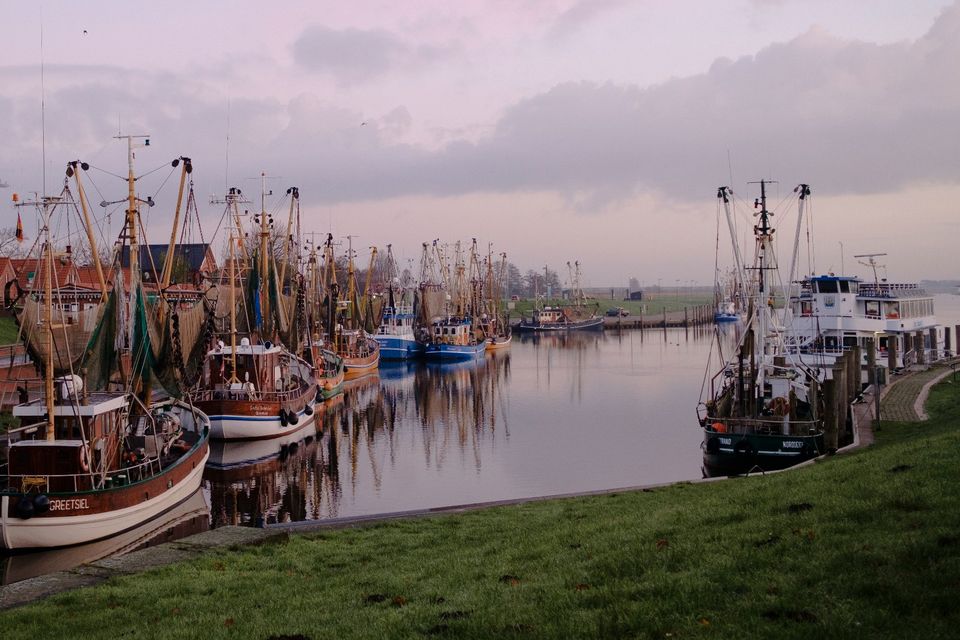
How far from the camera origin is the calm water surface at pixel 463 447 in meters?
32.2

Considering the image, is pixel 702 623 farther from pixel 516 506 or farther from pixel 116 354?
pixel 116 354

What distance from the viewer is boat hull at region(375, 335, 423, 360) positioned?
310ft

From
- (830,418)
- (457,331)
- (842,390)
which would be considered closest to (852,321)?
(842,390)

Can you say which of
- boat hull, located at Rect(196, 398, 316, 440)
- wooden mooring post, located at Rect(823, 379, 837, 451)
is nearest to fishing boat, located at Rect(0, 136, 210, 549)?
boat hull, located at Rect(196, 398, 316, 440)

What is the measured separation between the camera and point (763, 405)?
117 feet

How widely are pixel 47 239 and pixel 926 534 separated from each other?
21.7 meters

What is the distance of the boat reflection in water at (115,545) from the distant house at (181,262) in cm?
3121

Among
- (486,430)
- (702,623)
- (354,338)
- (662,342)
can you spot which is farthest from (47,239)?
(662,342)

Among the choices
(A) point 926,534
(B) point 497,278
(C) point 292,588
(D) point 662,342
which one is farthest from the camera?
(B) point 497,278

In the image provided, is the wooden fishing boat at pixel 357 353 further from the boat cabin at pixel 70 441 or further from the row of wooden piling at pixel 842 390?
the boat cabin at pixel 70 441

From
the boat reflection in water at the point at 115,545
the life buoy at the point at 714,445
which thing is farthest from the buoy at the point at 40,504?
the life buoy at the point at 714,445

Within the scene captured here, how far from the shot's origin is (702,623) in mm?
9281

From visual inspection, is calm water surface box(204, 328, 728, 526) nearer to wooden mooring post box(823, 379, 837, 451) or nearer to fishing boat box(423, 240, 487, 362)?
wooden mooring post box(823, 379, 837, 451)

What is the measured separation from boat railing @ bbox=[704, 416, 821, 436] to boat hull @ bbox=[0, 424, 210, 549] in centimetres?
1929
